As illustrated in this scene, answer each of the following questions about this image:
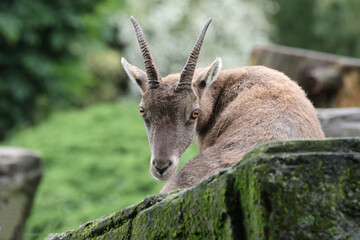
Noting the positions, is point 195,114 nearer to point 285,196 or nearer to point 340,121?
point 285,196

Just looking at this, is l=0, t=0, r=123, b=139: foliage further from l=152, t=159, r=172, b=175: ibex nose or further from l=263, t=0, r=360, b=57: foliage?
l=152, t=159, r=172, b=175: ibex nose

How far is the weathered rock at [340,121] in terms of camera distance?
7430 mm

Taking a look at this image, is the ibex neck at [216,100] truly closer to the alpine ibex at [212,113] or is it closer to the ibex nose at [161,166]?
the alpine ibex at [212,113]

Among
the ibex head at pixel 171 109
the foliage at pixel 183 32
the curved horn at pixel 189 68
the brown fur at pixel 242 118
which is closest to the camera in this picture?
the brown fur at pixel 242 118

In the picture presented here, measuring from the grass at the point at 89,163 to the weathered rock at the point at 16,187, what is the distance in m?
0.67

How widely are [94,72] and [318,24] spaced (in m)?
10.3

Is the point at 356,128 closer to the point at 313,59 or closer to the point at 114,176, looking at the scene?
the point at 313,59

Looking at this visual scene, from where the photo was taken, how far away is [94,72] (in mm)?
21516

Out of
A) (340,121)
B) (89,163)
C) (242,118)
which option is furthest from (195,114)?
(89,163)

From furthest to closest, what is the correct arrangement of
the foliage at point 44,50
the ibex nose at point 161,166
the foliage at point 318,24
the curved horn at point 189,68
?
the foliage at point 318,24, the foliage at point 44,50, the curved horn at point 189,68, the ibex nose at point 161,166

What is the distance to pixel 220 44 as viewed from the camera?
21.3m

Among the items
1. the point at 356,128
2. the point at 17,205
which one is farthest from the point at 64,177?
the point at 356,128

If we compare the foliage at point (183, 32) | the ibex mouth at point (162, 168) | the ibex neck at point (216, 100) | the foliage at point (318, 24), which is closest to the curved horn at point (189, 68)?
the ibex neck at point (216, 100)

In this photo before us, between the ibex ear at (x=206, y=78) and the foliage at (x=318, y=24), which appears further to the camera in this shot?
the foliage at (x=318, y=24)
